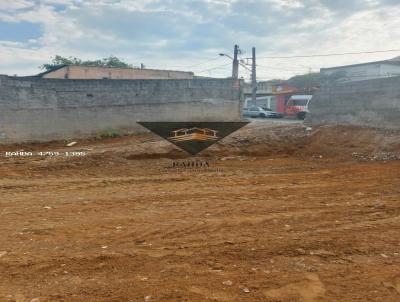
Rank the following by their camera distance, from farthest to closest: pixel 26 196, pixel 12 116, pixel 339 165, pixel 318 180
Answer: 1. pixel 12 116
2. pixel 339 165
3. pixel 318 180
4. pixel 26 196

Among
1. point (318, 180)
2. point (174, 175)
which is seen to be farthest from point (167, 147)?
point (318, 180)

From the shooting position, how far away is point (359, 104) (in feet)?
47.3

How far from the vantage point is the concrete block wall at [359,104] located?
42.7 feet

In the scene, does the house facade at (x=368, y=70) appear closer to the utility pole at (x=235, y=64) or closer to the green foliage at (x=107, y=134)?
the utility pole at (x=235, y=64)

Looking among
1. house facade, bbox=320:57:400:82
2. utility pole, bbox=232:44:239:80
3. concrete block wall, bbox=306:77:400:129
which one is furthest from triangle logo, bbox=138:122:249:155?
house facade, bbox=320:57:400:82

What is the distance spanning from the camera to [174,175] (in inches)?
345

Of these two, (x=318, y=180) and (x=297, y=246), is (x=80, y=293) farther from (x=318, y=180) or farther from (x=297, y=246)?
(x=318, y=180)

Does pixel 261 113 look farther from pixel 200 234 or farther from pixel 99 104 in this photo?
pixel 200 234

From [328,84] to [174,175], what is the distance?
10.4 metres

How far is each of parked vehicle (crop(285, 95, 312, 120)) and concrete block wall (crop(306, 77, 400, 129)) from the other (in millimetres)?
13429

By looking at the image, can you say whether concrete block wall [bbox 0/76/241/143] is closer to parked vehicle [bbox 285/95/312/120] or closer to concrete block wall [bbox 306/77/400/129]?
concrete block wall [bbox 306/77/400/129]

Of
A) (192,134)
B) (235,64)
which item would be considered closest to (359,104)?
Result: (192,134)

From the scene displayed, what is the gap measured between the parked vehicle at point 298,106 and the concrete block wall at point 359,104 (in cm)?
1343

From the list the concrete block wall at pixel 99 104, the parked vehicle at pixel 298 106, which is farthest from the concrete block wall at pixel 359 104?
the parked vehicle at pixel 298 106
